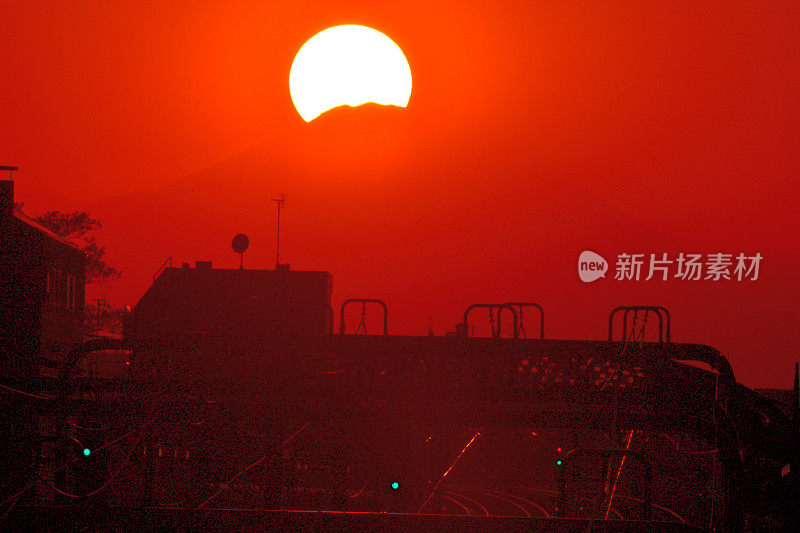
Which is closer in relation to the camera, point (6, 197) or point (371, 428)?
point (371, 428)

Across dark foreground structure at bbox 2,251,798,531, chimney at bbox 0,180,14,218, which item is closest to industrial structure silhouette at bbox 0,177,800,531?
dark foreground structure at bbox 2,251,798,531

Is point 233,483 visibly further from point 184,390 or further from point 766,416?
point 766,416

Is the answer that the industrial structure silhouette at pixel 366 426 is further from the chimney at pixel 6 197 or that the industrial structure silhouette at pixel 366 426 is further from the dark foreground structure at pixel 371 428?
the chimney at pixel 6 197

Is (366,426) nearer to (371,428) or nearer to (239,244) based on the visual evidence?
(371,428)

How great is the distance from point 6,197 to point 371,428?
28.8ft

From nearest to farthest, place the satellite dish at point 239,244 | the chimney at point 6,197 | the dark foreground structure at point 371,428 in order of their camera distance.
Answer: the dark foreground structure at point 371,428 → the chimney at point 6,197 → the satellite dish at point 239,244

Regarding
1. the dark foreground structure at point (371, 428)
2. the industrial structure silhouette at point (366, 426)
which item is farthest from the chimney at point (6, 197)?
the dark foreground structure at point (371, 428)

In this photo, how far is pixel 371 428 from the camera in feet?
29.5

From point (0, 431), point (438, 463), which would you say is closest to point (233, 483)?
point (438, 463)

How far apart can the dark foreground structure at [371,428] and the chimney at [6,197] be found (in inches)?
249

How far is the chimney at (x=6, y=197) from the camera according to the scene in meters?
13.5

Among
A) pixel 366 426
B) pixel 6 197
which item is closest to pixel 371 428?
pixel 366 426

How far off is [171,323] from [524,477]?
1171 centimetres

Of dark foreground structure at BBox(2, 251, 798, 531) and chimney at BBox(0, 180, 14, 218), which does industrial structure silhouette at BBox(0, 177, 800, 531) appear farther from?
chimney at BBox(0, 180, 14, 218)
